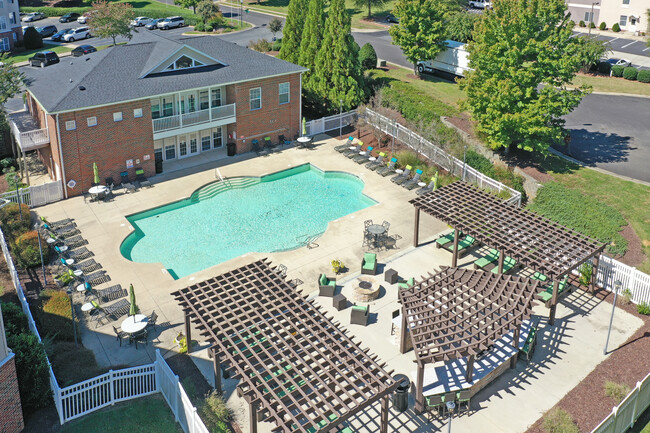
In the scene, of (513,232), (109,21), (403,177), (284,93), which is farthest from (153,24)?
(513,232)

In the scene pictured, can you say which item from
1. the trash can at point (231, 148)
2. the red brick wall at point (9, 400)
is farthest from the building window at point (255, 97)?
the red brick wall at point (9, 400)

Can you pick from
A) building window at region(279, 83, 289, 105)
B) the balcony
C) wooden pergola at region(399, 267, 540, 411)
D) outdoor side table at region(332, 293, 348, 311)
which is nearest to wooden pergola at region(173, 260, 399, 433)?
wooden pergola at region(399, 267, 540, 411)

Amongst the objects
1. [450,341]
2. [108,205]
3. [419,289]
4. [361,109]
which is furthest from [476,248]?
[108,205]

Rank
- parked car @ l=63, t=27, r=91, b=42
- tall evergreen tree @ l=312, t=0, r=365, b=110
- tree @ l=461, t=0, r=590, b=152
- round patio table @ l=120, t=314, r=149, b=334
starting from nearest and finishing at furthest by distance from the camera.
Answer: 1. round patio table @ l=120, t=314, r=149, b=334
2. tree @ l=461, t=0, r=590, b=152
3. tall evergreen tree @ l=312, t=0, r=365, b=110
4. parked car @ l=63, t=27, r=91, b=42

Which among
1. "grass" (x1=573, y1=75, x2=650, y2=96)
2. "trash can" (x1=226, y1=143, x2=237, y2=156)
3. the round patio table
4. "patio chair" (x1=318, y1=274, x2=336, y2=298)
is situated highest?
Result: "grass" (x1=573, y1=75, x2=650, y2=96)

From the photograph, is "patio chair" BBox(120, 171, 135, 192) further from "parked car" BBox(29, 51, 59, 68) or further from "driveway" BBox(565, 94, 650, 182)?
"parked car" BBox(29, 51, 59, 68)

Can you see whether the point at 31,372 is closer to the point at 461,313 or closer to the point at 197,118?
the point at 461,313

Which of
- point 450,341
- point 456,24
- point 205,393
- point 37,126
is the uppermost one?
point 456,24

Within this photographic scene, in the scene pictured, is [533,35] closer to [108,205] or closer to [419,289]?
[419,289]
